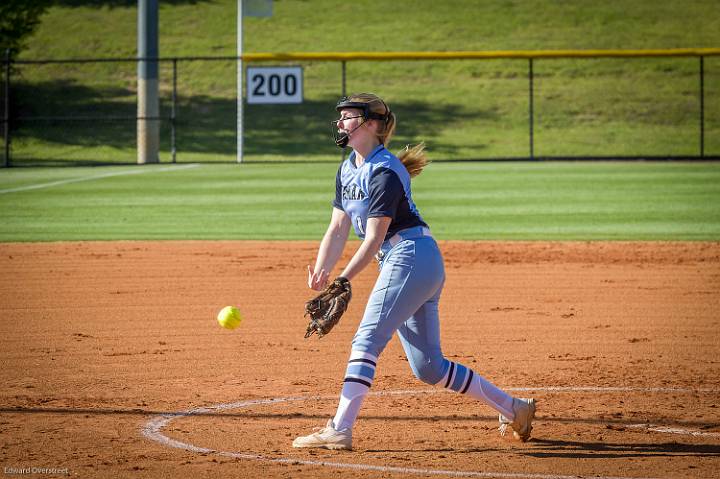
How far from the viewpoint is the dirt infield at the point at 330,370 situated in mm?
5551

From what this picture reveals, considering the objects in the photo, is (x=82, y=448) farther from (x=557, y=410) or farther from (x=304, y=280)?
(x=304, y=280)

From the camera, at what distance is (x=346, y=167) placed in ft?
18.9

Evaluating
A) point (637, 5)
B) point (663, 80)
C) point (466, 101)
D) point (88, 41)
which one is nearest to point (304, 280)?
point (466, 101)

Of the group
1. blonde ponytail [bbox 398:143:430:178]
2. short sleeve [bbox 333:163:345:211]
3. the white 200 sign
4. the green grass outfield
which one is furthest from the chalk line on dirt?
the white 200 sign

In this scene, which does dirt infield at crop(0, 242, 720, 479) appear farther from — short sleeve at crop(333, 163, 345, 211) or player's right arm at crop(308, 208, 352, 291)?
short sleeve at crop(333, 163, 345, 211)

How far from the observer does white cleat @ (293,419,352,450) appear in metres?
5.53

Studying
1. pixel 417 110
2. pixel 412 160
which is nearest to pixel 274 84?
pixel 417 110

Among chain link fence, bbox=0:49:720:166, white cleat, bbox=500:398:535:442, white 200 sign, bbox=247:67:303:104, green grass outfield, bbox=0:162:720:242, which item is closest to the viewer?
white cleat, bbox=500:398:535:442

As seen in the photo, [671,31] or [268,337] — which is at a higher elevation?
[671,31]

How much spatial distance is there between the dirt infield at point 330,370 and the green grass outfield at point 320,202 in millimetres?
2457

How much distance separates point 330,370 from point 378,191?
270 centimetres

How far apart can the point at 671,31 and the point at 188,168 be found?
2898 cm

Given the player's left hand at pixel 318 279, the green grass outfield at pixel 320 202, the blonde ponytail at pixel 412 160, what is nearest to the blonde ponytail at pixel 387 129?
the blonde ponytail at pixel 412 160

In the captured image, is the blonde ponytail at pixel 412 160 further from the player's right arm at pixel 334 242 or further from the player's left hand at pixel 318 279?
the player's left hand at pixel 318 279
